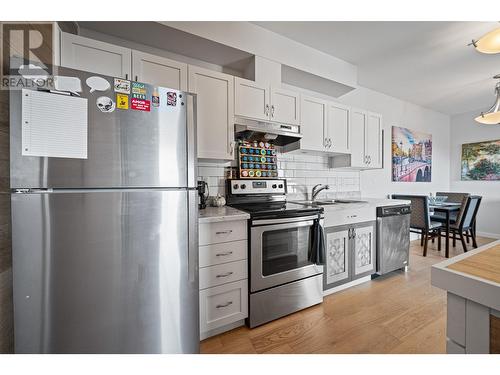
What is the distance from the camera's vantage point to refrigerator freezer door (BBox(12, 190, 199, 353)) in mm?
955

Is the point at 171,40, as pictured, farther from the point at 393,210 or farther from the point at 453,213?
the point at 453,213

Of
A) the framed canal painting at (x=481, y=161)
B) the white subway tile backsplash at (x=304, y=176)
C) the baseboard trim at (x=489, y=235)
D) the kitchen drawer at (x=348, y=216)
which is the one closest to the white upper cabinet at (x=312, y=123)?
the white subway tile backsplash at (x=304, y=176)

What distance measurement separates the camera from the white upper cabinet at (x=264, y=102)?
6.73 feet

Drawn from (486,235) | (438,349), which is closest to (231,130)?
(438,349)

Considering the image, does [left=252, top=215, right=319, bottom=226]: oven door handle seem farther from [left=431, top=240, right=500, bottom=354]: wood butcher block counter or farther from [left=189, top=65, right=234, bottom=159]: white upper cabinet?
[left=431, top=240, right=500, bottom=354]: wood butcher block counter

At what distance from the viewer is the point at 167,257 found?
1.18m

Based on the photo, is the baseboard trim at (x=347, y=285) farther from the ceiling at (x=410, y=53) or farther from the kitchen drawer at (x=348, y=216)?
the ceiling at (x=410, y=53)

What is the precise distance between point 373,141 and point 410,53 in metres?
1.05

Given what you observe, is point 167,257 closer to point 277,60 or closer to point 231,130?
point 231,130

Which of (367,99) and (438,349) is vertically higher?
(367,99)

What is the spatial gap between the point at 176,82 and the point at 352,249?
2.32m

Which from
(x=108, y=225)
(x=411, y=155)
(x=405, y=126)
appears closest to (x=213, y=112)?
(x=108, y=225)

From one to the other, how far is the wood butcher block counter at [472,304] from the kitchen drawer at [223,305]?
4.10 ft
